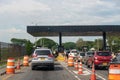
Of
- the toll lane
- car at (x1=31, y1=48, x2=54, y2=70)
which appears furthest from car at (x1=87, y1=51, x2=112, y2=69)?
the toll lane

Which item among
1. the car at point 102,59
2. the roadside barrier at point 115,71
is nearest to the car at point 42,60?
the car at point 102,59

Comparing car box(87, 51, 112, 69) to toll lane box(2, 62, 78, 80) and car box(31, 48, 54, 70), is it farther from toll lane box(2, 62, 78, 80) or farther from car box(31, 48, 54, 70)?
toll lane box(2, 62, 78, 80)

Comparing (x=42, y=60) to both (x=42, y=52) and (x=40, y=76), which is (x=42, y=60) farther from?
(x=40, y=76)

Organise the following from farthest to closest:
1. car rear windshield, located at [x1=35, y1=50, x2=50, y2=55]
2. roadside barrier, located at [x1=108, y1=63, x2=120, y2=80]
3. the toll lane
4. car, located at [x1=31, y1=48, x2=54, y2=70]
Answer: car rear windshield, located at [x1=35, y1=50, x2=50, y2=55]
car, located at [x1=31, y1=48, x2=54, y2=70]
the toll lane
roadside barrier, located at [x1=108, y1=63, x2=120, y2=80]

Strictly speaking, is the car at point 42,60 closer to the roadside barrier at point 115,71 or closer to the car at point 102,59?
the car at point 102,59

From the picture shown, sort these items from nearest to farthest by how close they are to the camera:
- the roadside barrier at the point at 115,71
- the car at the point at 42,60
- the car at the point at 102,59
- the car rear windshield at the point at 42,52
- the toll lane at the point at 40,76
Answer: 1. the roadside barrier at the point at 115,71
2. the toll lane at the point at 40,76
3. the car at the point at 42,60
4. the car rear windshield at the point at 42,52
5. the car at the point at 102,59

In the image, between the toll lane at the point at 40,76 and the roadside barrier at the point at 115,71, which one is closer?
the roadside barrier at the point at 115,71

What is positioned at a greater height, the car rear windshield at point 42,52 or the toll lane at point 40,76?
the car rear windshield at point 42,52

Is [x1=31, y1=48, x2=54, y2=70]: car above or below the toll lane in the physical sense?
above

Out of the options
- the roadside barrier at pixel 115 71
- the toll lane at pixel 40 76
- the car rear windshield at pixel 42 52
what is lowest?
the toll lane at pixel 40 76

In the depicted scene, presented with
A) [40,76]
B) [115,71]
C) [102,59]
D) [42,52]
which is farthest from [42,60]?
[115,71]

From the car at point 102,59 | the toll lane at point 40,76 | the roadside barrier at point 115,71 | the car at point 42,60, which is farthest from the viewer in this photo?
the car at point 102,59

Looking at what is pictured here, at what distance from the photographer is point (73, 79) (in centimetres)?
2153

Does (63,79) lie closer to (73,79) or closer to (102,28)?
(73,79)
